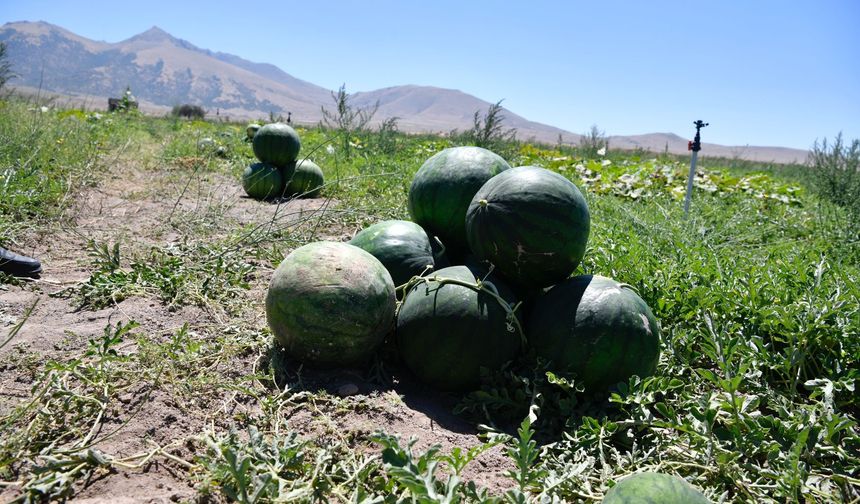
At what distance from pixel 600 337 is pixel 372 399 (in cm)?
105

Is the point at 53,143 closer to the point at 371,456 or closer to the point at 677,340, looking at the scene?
the point at 371,456

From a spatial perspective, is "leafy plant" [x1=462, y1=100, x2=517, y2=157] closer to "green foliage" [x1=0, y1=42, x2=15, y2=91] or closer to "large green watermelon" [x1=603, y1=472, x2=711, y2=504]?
"green foliage" [x1=0, y1=42, x2=15, y2=91]

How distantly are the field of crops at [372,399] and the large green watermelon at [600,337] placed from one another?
0.09 metres

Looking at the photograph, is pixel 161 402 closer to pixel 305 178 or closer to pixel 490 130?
pixel 305 178

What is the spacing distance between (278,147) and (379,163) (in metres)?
2.24

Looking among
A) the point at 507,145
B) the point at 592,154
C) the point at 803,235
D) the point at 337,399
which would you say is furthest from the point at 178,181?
the point at 592,154

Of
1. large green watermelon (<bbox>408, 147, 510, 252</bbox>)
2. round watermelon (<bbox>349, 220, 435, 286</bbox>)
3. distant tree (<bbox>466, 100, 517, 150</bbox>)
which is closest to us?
round watermelon (<bbox>349, 220, 435, 286</bbox>)

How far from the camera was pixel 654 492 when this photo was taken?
4.93 ft

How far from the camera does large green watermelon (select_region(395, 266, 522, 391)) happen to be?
2510mm

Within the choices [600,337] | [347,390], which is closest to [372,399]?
[347,390]

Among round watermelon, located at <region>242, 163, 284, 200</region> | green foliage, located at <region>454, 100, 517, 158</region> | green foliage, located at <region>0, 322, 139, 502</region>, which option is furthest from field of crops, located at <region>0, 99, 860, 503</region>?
green foliage, located at <region>454, 100, 517, 158</region>

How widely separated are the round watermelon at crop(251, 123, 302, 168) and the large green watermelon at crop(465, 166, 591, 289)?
4.75 metres

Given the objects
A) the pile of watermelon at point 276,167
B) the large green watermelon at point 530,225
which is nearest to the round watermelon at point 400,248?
the large green watermelon at point 530,225

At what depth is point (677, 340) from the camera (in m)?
2.93
